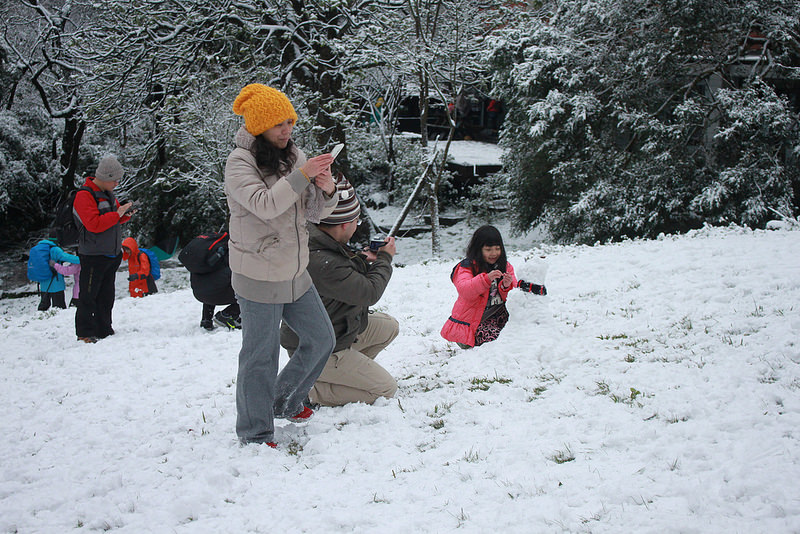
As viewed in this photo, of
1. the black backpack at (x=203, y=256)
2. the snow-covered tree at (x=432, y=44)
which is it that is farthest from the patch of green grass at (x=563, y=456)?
the snow-covered tree at (x=432, y=44)

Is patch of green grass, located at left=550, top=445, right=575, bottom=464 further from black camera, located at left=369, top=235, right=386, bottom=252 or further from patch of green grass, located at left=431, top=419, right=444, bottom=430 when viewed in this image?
black camera, located at left=369, top=235, right=386, bottom=252

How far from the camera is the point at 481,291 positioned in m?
4.86

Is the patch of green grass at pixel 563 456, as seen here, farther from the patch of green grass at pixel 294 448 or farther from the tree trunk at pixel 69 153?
the tree trunk at pixel 69 153

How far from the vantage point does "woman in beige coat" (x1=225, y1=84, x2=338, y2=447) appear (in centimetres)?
308

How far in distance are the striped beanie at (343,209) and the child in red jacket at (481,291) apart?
5.00 ft

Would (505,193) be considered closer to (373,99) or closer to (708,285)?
(373,99)

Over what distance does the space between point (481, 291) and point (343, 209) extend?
66.1 inches

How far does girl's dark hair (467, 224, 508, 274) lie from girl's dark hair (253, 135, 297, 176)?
212 centimetres

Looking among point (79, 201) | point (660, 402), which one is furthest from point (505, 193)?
point (660, 402)

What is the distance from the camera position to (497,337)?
5.14 m

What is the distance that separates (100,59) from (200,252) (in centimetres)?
832

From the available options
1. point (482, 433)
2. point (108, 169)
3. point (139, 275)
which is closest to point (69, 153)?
point (139, 275)

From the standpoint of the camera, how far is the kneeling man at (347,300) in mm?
3643

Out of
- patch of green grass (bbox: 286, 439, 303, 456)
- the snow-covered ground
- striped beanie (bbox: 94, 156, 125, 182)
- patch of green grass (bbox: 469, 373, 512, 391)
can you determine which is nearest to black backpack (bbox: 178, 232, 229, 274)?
the snow-covered ground
